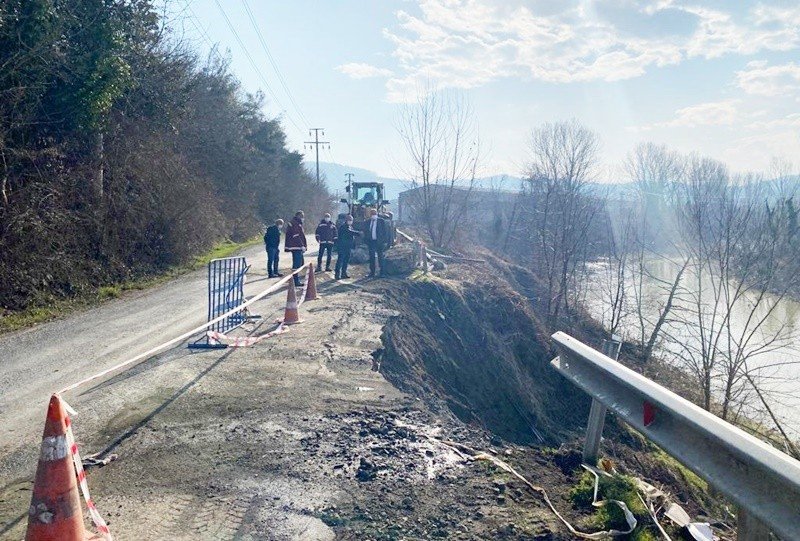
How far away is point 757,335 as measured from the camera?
24578 mm

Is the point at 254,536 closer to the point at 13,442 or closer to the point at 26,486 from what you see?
the point at 26,486

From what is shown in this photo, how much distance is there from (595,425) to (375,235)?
11185 millimetres

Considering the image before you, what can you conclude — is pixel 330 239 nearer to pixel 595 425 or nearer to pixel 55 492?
pixel 595 425

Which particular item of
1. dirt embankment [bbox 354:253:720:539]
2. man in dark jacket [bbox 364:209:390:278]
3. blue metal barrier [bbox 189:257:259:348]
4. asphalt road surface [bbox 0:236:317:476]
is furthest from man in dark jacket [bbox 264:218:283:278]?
blue metal barrier [bbox 189:257:259:348]

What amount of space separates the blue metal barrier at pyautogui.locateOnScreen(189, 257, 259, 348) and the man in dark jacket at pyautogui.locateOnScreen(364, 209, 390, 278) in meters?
6.04

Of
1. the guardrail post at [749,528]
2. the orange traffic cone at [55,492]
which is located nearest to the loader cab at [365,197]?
the orange traffic cone at [55,492]

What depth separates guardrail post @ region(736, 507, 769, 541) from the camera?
2.53 m

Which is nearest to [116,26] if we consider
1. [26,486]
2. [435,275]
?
Result: [435,275]

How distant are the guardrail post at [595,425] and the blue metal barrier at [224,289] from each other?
5.81 metres

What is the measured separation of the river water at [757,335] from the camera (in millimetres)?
15542

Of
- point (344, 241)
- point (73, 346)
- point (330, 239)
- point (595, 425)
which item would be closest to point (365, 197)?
point (330, 239)

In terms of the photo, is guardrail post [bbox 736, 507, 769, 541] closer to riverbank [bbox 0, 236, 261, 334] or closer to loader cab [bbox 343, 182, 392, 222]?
riverbank [bbox 0, 236, 261, 334]

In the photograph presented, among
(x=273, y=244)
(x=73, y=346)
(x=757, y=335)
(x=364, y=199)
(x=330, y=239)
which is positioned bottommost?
(x=757, y=335)

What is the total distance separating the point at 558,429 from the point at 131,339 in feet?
28.8
